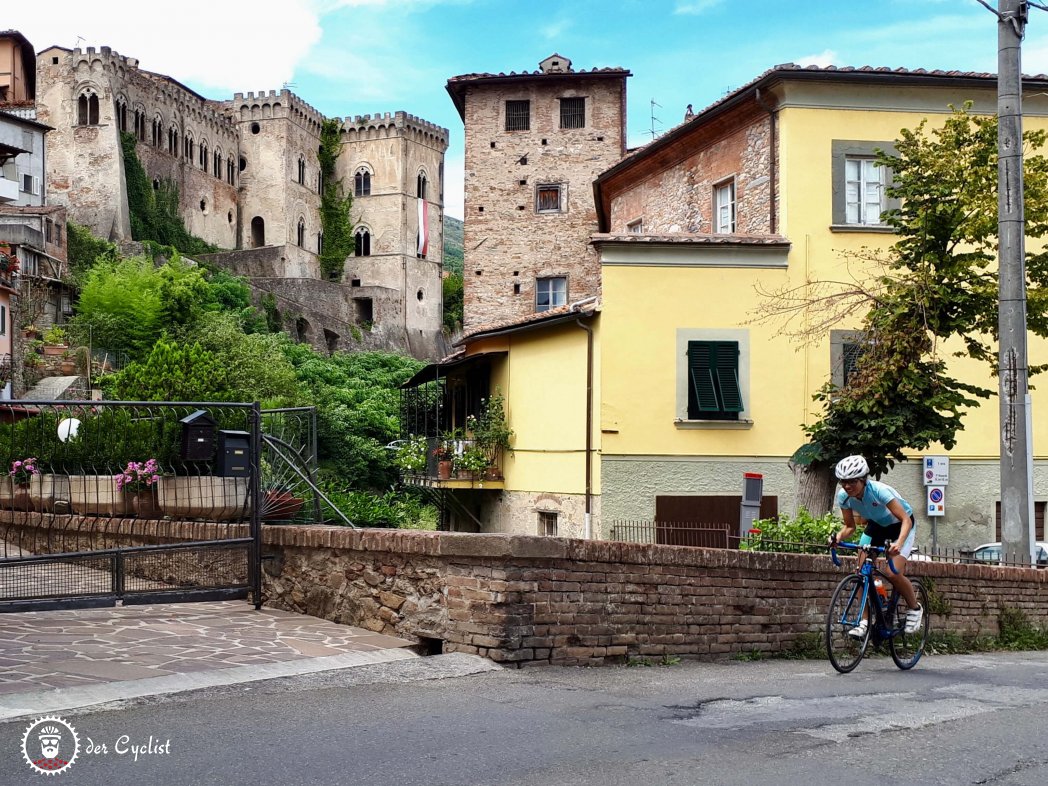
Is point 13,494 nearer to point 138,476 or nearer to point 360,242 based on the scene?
point 138,476

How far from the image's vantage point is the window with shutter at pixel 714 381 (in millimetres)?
22719

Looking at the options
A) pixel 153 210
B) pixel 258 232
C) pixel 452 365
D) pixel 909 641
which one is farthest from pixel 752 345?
pixel 258 232

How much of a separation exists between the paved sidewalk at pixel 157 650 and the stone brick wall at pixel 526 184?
35.0 meters

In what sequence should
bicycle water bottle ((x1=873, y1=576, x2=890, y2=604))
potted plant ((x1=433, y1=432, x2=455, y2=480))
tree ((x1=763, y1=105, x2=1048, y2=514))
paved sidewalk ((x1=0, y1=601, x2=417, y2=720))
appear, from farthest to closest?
potted plant ((x1=433, y1=432, x2=455, y2=480)) < tree ((x1=763, y1=105, x2=1048, y2=514)) < bicycle water bottle ((x1=873, y1=576, x2=890, y2=604)) < paved sidewalk ((x1=0, y1=601, x2=417, y2=720))

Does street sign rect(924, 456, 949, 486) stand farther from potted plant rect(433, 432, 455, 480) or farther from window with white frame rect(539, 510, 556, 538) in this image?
potted plant rect(433, 432, 455, 480)

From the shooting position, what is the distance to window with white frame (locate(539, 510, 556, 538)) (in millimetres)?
24844

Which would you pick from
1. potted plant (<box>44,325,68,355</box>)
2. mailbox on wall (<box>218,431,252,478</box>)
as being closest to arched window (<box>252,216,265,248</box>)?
potted plant (<box>44,325,68,355</box>)

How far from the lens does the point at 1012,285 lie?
13.4 m

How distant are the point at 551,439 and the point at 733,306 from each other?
464 cm

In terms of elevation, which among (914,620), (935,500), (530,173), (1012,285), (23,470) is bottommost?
(914,620)

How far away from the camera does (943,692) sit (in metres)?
8.53

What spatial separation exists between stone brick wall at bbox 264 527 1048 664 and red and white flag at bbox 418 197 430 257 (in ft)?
299

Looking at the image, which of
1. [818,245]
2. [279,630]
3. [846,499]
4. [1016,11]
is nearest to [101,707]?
[279,630]

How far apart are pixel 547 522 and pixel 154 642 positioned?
16.9m
